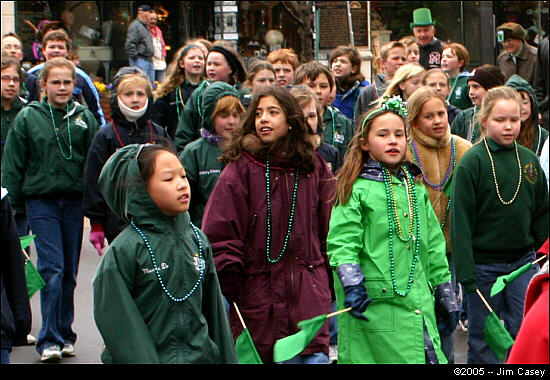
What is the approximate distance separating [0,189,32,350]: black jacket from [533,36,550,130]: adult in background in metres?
9.86

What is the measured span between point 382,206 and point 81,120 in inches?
132

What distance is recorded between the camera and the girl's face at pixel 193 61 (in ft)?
34.4

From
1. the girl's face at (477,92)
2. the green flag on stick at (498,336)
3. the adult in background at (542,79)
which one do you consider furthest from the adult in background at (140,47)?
the green flag on stick at (498,336)

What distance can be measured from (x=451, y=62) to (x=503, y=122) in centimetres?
492

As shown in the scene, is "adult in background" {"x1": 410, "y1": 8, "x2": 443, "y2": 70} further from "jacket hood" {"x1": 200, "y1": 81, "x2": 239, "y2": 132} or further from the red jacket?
the red jacket

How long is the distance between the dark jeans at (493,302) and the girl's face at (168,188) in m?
2.66

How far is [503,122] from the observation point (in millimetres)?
7215

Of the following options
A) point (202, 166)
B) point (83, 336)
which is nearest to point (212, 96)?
point (202, 166)

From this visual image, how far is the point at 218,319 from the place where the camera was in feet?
16.5

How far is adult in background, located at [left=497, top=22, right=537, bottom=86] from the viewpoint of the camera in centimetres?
1555

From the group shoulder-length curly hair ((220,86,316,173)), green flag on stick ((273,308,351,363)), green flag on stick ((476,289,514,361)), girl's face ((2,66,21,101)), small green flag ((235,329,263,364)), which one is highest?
girl's face ((2,66,21,101))

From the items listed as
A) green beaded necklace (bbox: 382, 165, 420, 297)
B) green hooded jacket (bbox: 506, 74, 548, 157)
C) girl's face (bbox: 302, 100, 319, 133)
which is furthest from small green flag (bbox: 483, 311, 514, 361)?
green hooded jacket (bbox: 506, 74, 548, 157)

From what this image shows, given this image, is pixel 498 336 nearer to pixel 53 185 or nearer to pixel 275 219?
pixel 275 219

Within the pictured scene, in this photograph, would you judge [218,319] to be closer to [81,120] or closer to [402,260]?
[402,260]
